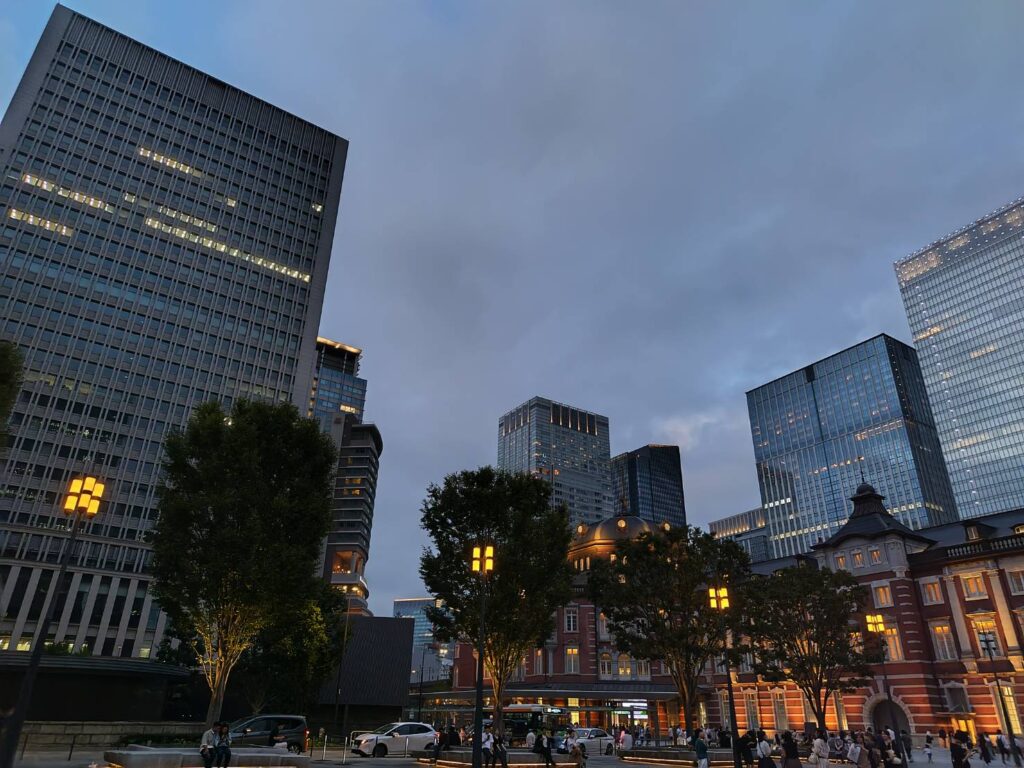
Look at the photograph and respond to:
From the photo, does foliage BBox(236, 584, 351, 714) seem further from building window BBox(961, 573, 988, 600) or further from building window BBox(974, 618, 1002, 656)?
building window BBox(961, 573, 988, 600)

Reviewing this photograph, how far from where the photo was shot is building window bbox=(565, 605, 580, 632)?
69.9m

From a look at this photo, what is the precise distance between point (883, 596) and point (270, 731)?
49127mm

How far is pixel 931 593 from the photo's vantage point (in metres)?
51.3

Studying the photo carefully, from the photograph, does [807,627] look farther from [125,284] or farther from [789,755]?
[125,284]

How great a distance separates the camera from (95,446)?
7812 cm

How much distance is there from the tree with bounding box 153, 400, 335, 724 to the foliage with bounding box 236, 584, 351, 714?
12030 millimetres

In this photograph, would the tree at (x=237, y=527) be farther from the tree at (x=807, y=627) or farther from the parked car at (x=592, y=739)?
the tree at (x=807, y=627)

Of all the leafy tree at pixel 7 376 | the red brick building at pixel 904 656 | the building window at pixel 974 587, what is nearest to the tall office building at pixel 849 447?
the red brick building at pixel 904 656

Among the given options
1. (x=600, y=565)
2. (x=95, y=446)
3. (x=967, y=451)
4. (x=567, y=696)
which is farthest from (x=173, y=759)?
(x=967, y=451)

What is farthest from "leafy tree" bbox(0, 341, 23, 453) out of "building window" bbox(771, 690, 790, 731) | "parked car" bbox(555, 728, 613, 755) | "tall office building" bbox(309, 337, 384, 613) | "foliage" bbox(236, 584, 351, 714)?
"tall office building" bbox(309, 337, 384, 613)

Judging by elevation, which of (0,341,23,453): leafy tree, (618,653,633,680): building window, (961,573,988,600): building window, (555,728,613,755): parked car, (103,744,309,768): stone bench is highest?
(0,341,23,453): leafy tree

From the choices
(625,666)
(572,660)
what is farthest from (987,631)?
(572,660)

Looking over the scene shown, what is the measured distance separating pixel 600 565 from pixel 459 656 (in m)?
44.9

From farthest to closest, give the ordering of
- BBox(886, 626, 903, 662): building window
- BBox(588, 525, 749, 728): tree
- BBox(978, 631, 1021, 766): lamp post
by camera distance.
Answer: BBox(886, 626, 903, 662): building window → BBox(588, 525, 749, 728): tree → BBox(978, 631, 1021, 766): lamp post
